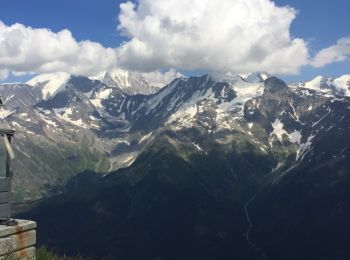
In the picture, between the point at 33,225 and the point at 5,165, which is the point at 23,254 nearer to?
the point at 33,225

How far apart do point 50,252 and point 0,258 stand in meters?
4.39

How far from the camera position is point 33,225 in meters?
23.1

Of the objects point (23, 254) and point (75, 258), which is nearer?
point (23, 254)

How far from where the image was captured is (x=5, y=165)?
2153 centimetres

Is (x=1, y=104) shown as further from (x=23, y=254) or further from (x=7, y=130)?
(x=23, y=254)

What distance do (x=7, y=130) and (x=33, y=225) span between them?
4512 mm

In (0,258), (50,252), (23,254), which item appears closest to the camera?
(0,258)

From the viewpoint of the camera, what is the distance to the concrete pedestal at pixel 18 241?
69.6 ft

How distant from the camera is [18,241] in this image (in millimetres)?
22078

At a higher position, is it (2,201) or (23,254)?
(2,201)

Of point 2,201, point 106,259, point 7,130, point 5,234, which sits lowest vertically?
point 106,259

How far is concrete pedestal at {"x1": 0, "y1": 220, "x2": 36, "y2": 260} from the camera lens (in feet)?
69.6

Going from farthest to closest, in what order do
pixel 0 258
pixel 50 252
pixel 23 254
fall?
pixel 50 252
pixel 23 254
pixel 0 258

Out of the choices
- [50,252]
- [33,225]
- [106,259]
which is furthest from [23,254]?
[106,259]
